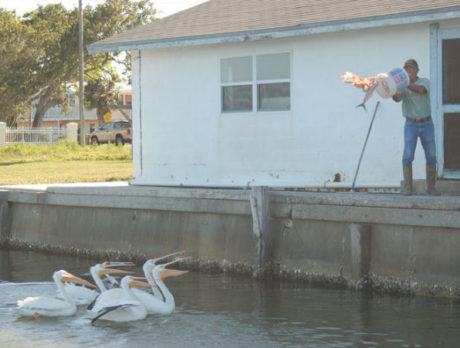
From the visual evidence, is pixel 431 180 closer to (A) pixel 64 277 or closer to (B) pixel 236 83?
A: (B) pixel 236 83

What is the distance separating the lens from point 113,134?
52.7 m

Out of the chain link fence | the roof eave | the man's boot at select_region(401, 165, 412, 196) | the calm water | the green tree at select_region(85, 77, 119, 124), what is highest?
the green tree at select_region(85, 77, 119, 124)

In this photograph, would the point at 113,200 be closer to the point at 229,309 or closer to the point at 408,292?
the point at 229,309

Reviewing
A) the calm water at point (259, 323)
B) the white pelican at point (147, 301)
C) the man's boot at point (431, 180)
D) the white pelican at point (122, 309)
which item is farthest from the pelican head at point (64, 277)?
the man's boot at point (431, 180)

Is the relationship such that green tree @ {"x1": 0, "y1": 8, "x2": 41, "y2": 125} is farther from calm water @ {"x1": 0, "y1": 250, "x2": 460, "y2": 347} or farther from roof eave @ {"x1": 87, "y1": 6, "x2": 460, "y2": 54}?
calm water @ {"x1": 0, "y1": 250, "x2": 460, "y2": 347}

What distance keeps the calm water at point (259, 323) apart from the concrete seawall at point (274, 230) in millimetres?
376

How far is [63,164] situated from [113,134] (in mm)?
24472

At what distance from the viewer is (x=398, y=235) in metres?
10.9

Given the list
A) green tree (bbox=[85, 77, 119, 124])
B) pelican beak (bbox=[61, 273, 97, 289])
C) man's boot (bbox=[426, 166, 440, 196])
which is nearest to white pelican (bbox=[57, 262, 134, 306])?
pelican beak (bbox=[61, 273, 97, 289])

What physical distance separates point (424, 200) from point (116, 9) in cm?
4011

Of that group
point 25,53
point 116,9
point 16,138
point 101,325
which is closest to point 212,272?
point 101,325

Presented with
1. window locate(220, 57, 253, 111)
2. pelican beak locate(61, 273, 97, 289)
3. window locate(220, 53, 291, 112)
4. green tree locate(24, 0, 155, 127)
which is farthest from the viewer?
green tree locate(24, 0, 155, 127)

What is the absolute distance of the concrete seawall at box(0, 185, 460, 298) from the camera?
10609 millimetres

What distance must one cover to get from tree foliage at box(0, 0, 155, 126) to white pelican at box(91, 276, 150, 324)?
35223mm
